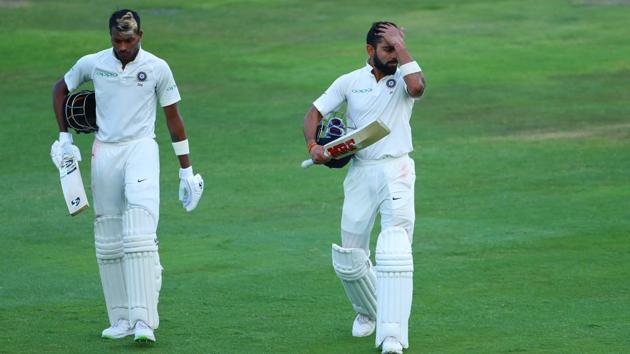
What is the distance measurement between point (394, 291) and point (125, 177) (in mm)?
2015

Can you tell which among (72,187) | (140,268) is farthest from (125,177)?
(140,268)

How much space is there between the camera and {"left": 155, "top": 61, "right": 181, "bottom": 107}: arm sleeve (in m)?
9.83

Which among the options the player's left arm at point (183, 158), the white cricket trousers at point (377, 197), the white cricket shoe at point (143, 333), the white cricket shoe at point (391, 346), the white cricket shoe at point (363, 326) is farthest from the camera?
the player's left arm at point (183, 158)

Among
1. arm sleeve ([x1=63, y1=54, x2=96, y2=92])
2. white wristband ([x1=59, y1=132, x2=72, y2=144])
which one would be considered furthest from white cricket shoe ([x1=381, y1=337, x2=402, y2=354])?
arm sleeve ([x1=63, y1=54, x2=96, y2=92])

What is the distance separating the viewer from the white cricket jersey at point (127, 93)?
9.75m

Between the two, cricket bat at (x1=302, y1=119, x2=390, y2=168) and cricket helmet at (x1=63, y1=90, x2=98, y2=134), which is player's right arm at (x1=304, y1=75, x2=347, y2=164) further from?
cricket helmet at (x1=63, y1=90, x2=98, y2=134)

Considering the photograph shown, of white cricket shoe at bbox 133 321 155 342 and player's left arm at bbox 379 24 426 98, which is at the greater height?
player's left arm at bbox 379 24 426 98

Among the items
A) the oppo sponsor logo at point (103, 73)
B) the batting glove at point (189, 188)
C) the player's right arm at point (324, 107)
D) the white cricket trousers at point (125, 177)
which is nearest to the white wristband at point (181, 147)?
the batting glove at point (189, 188)

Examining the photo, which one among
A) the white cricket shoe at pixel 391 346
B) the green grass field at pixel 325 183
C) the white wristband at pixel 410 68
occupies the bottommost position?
the green grass field at pixel 325 183

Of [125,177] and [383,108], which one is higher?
[383,108]

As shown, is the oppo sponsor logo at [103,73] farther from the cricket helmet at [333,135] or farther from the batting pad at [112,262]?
the cricket helmet at [333,135]

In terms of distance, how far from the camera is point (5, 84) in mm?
22938

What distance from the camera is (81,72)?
999 cm

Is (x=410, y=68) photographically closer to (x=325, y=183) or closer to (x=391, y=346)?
(x=391, y=346)
